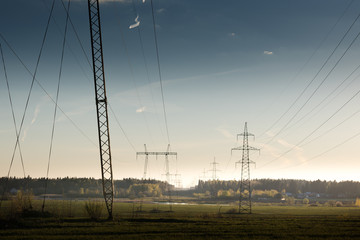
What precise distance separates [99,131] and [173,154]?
45.9 meters

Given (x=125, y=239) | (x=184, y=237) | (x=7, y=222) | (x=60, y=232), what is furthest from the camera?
(x=7, y=222)

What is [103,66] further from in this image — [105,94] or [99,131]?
[99,131]

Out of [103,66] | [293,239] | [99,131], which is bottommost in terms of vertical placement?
[293,239]

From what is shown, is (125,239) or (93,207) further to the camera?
(93,207)

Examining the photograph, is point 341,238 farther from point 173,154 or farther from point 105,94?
point 173,154

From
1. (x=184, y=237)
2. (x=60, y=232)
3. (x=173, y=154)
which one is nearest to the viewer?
(x=184, y=237)

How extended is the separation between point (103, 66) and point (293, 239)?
1163 inches

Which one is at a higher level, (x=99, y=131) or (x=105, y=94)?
(x=105, y=94)

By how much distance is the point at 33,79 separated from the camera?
121 feet

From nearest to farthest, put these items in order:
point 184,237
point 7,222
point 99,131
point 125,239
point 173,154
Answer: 1. point 125,239
2. point 184,237
3. point 7,222
4. point 99,131
5. point 173,154

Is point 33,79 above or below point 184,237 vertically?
above

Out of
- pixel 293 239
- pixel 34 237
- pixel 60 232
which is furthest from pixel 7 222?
pixel 293 239

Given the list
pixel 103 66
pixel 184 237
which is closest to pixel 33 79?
pixel 103 66

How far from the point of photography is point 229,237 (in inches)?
1153
